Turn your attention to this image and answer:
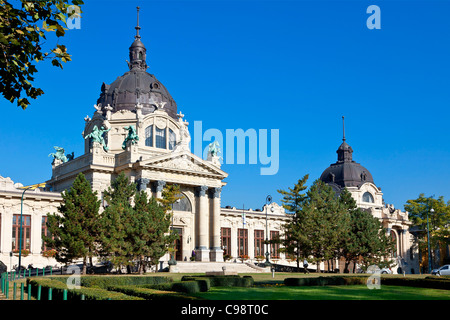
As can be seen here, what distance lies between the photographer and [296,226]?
59.9 meters

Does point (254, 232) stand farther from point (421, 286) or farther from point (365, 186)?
point (421, 286)

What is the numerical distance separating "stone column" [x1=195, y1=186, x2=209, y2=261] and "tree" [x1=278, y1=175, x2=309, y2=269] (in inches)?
366

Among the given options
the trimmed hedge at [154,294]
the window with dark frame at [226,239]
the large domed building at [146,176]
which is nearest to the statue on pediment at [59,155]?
the large domed building at [146,176]

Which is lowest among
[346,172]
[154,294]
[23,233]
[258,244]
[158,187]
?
[258,244]

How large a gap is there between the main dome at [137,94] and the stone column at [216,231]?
14304 mm

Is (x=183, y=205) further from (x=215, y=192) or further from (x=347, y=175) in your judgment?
(x=347, y=175)

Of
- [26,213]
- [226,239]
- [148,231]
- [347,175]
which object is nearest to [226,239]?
[226,239]

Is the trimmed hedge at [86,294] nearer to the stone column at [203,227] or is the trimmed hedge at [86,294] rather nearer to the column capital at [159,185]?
the column capital at [159,185]

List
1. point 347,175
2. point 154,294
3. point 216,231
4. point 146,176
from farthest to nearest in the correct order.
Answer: point 347,175 → point 216,231 → point 146,176 → point 154,294

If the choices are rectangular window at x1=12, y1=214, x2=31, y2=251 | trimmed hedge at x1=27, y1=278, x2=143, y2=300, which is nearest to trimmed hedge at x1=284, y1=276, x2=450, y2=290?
trimmed hedge at x1=27, y1=278, x2=143, y2=300

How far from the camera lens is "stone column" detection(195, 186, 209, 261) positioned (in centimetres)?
6419

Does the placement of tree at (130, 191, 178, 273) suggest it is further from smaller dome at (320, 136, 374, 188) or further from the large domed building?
smaller dome at (320, 136, 374, 188)

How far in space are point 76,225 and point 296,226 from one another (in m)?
25.7

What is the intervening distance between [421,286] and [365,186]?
203 ft
